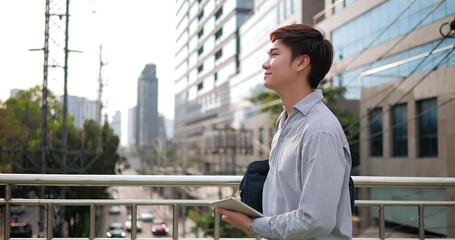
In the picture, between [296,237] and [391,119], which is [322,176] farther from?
[391,119]

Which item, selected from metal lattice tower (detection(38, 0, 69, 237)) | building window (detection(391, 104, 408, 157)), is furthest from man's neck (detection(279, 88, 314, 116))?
metal lattice tower (detection(38, 0, 69, 237))

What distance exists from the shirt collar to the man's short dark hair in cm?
4

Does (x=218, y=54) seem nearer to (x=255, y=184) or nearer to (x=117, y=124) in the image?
(x=117, y=124)

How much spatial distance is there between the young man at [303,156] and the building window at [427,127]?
9.30 feet

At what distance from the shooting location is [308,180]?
74 centimetres

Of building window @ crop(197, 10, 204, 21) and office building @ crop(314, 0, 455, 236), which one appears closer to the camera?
office building @ crop(314, 0, 455, 236)

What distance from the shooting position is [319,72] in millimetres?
860

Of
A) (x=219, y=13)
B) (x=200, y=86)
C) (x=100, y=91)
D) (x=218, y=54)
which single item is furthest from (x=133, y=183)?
(x=200, y=86)

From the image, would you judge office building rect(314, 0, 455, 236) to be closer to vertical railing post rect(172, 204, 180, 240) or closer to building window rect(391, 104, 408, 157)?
building window rect(391, 104, 408, 157)

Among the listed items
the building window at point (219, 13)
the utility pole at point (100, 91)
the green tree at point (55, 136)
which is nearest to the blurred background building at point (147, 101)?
the utility pole at point (100, 91)

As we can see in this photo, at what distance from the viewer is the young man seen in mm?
742

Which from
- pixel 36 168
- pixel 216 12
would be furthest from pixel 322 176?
pixel 216 12

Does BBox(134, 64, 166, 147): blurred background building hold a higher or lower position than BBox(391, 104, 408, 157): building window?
higher

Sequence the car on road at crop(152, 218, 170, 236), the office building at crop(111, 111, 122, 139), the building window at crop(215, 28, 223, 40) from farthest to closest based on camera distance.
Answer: the building window at crop(215, 28, 223, 40)
the car on road at crop(152, 218, 170, 236)
the office building at crop(111, 111, 122, 139)
